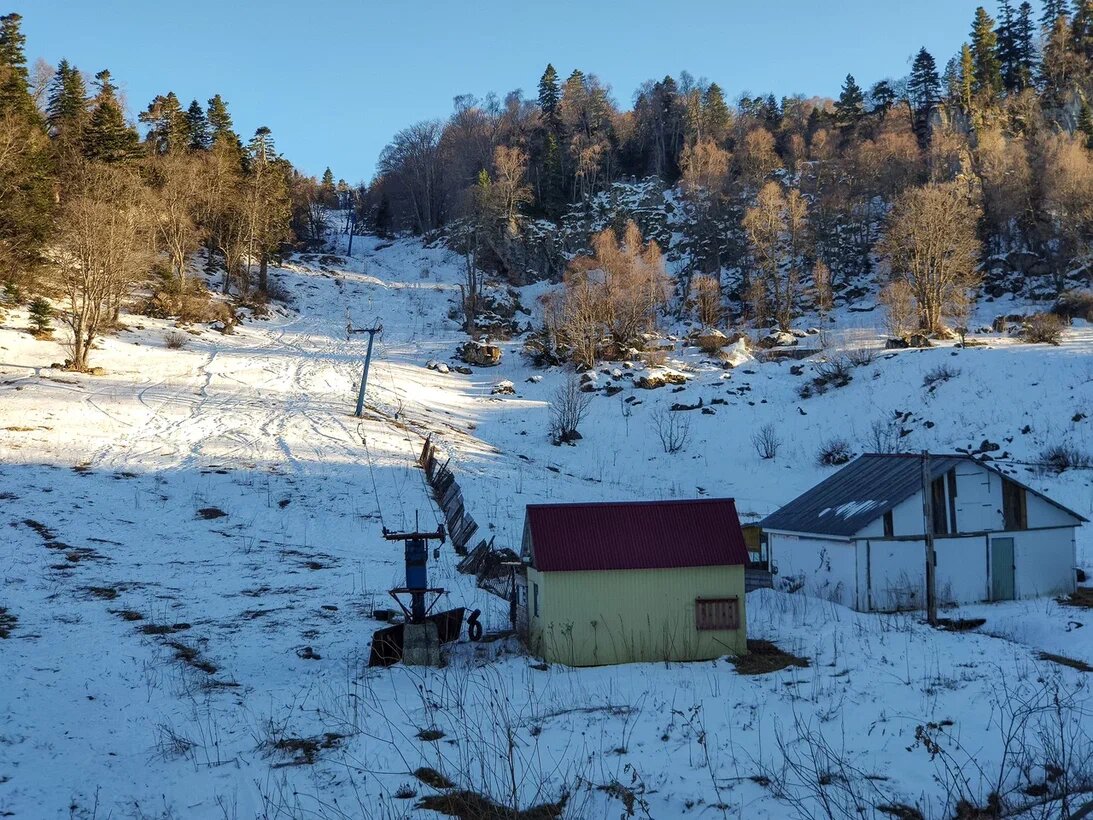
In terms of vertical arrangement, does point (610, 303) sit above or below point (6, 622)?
above

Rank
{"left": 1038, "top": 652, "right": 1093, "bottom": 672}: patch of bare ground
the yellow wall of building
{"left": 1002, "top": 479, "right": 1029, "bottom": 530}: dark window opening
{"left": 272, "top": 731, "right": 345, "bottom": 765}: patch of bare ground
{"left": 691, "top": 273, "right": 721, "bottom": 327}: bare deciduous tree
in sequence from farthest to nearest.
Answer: {"left": 691, "top": 273, "right": 721, "bottom": 327}: bare deciduous tree < {"left": 1002, "top": 479, "right": 1029, "bottom": 530}: dark window opening < the yellow wall of building < {"left": 1038, "top": 652, "right": 1093, "bottom": 672}: patch of bare ground < {"left": 272, "top": 731, "right": 345, "bottom": 765}: patch of bare ground

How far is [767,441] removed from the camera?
137 ft

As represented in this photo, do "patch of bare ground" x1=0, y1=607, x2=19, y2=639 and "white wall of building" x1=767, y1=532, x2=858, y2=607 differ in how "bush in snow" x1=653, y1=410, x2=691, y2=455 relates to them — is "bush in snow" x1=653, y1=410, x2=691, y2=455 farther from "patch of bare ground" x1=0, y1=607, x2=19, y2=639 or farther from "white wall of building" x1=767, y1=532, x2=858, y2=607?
"patch of bare ground" x1=0, y1=607, x2=19, y2=639

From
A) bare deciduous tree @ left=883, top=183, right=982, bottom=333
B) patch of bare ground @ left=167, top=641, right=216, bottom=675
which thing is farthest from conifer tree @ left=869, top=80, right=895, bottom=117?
patch of bare ground @ left=167, top=641, right=216, bottom=675

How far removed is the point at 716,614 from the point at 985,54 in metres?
94.0

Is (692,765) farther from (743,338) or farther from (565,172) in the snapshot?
(565,172)

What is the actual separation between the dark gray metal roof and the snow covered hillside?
8.40ft

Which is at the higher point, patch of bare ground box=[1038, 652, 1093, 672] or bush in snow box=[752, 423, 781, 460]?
bush in snow box=[752, 423, 781, 460]

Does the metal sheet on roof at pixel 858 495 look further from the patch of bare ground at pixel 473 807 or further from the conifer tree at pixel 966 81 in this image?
the conifer tree at pixel 966 81

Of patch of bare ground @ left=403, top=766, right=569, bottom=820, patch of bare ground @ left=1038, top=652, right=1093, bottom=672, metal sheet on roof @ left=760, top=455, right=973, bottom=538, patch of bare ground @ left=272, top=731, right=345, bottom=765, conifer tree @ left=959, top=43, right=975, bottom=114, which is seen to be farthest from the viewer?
conifer tree @ left=959, top=43, right=975, bottom=114

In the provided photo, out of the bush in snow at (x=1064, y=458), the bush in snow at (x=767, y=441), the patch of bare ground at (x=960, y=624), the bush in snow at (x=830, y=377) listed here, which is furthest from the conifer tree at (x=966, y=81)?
the patch of bare ground at (x=960, y=624)

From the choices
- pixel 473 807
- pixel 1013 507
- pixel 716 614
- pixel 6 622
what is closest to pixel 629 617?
pixel 716 614

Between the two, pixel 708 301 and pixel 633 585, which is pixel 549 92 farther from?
pixel 633 585

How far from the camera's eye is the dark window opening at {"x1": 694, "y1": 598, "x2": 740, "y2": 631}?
15414 millimetres
